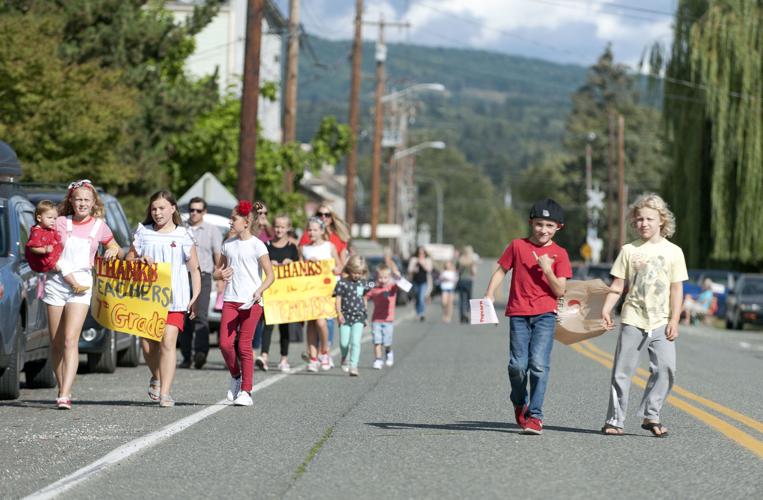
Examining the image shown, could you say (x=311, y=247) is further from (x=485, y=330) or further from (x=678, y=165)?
(x=678, y=165)

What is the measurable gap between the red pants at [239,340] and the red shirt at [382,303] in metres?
4.89

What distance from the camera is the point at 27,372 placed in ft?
50.0

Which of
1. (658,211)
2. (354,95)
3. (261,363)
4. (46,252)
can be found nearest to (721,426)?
(658,211)

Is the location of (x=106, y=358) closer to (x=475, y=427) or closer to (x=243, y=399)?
(x=243, y=399)

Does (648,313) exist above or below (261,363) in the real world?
above

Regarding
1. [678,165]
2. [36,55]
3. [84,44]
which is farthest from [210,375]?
[678,165]

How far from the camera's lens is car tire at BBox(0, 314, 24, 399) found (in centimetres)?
1341

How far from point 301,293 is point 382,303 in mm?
1516

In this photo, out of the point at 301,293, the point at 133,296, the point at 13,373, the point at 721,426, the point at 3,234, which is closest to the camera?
the point at 721,426

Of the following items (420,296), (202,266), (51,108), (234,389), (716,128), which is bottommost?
(420,296)

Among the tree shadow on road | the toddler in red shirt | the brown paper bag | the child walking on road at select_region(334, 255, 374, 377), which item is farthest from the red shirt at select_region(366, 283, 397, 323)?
the brown paper bag

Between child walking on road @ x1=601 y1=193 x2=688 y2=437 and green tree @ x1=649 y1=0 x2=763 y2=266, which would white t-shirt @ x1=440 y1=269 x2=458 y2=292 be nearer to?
green tree @ x1=649 y1=0 x2=763 y2=266

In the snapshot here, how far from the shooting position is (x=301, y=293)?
17.3 metres

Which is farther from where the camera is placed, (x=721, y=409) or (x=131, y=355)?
(x=131, y=355)
